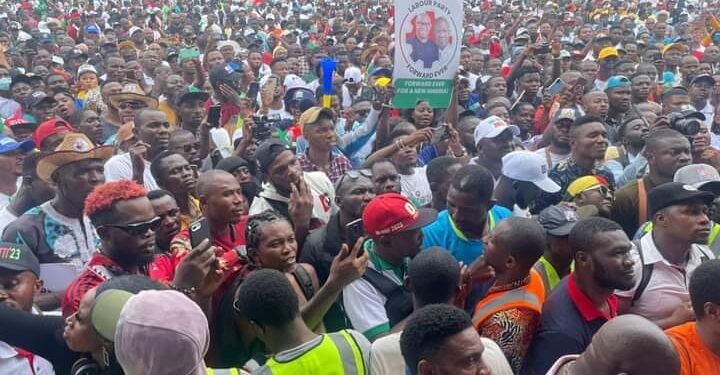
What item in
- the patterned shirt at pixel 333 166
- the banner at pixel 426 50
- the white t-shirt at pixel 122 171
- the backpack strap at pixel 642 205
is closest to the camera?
Result: the backpack strap at pixel 642 205

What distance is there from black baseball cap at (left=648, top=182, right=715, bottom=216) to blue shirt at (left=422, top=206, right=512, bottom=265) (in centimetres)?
74

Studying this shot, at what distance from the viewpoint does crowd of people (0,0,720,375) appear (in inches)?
94.5

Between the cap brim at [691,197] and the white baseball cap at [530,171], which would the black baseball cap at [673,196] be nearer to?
the cap brim at [691,197]

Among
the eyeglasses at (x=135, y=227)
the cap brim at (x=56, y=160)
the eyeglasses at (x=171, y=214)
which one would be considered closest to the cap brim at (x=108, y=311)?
the eyeglasses at (x=135, y=227)

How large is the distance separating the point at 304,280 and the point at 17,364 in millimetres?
1214

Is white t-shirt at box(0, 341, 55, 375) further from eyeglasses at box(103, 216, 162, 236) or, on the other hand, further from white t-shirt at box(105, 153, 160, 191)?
white t-shirt at box(105, 153, 160, 191)

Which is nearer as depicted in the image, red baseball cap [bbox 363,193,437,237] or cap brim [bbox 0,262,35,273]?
cap brim [bbox 0,262,35,273]

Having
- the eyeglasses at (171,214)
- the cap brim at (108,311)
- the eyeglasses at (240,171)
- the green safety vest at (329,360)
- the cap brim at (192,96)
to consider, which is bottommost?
the eyeglasses at (240,171)

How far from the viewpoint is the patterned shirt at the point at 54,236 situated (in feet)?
12.4

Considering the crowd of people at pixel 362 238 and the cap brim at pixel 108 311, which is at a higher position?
the cap brim at pixel 108 311

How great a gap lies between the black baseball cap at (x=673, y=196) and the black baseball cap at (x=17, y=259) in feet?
9.67

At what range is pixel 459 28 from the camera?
6559mm

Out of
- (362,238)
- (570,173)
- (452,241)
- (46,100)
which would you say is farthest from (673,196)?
(46,100)

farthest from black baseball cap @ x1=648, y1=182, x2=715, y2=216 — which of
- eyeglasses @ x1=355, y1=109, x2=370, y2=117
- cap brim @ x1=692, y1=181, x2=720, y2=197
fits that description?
eyeglasses @ x1=355, y1=109, x2=370, y2=117
